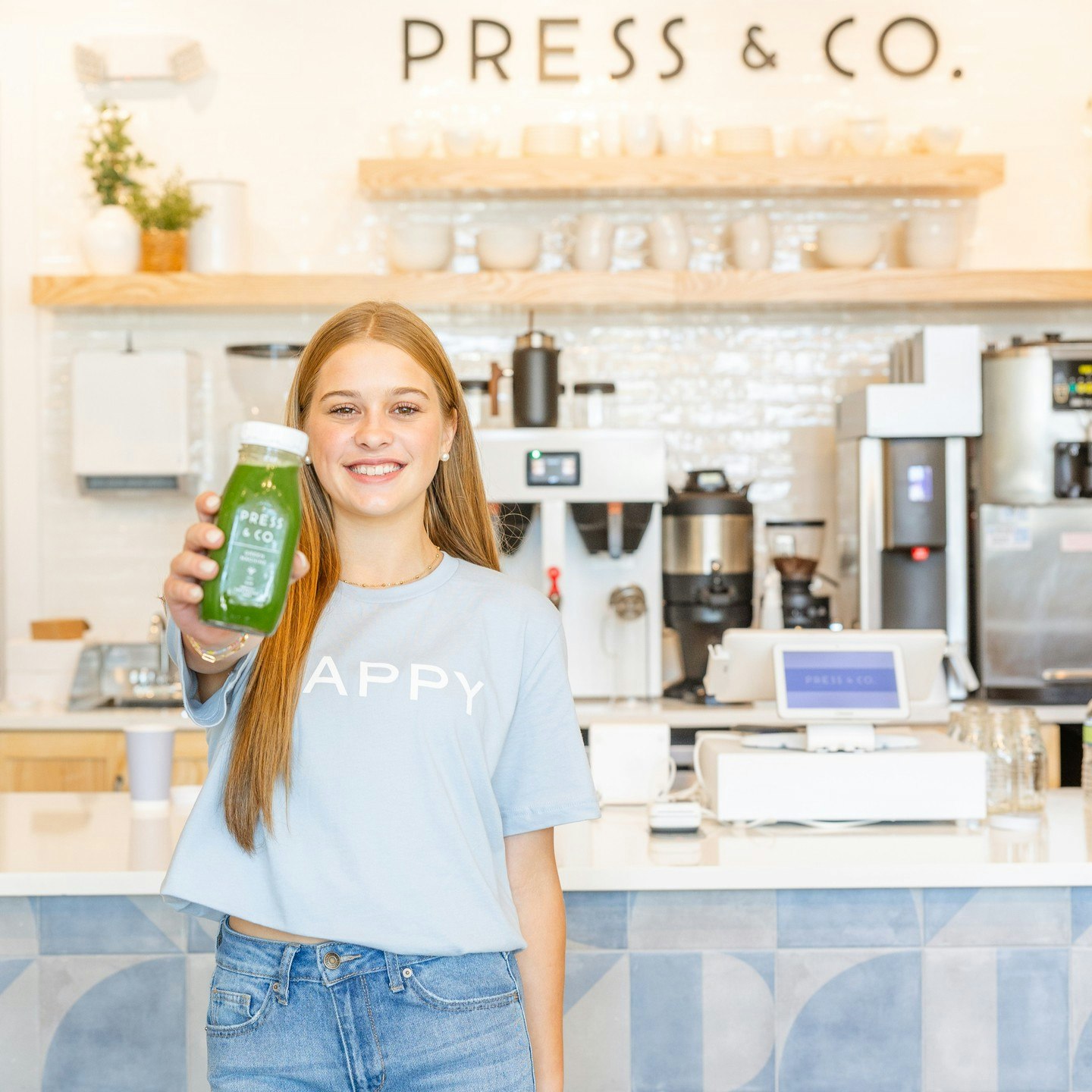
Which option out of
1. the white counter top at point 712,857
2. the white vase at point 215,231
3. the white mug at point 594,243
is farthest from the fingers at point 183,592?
the white vase at point 215,231

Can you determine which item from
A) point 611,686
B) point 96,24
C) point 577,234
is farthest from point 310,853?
point 96,24

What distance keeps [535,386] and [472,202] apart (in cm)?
88

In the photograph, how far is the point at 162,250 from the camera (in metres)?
3.99

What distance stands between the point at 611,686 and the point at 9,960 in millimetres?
2088

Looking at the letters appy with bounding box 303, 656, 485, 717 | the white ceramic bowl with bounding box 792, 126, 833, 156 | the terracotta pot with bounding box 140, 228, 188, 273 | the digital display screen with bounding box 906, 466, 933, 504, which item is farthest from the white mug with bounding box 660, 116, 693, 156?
the letters appy with bounding box 303, 656, 485, 717

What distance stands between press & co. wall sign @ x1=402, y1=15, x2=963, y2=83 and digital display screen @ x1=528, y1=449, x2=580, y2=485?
1340 millimetres

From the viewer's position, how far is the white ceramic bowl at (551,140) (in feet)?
13.1

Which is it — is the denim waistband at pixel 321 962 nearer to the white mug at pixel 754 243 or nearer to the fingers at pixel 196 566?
the fingers at pixel 196 566

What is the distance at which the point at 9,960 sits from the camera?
1.87 meters

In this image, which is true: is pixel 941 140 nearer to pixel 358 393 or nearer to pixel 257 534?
pixel 358 393

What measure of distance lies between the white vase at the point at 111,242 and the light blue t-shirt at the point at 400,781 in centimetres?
295

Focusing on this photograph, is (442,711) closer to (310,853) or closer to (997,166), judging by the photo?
(310,853)

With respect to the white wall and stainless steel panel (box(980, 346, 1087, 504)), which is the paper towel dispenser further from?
stainless steel panel (box(980, 346, 1087, 504))

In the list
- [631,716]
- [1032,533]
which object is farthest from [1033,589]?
[631,716]
